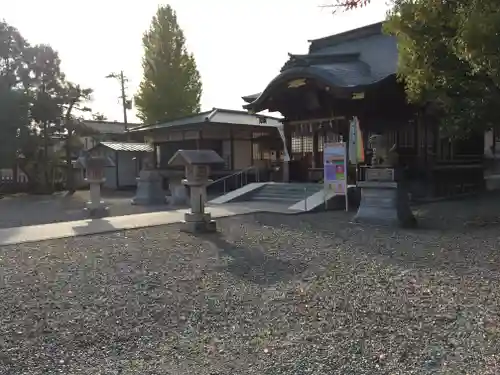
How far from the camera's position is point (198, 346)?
3.49 m

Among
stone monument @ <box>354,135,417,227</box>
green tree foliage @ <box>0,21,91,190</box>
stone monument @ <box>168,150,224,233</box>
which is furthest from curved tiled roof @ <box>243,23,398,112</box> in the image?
green tree foliage @ <box>0,21,91,190</box>

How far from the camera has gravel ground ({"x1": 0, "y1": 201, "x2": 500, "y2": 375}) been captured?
3205mm

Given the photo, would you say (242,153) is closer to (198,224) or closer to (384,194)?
(384,194)

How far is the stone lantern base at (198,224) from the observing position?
8.73 m

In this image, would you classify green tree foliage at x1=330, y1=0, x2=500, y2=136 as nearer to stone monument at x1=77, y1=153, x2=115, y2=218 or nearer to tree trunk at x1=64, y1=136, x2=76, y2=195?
stone monument at x1=77, y1=153, x2=115, y2=218

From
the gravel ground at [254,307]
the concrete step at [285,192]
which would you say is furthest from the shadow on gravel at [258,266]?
the concrete step at [285,192]

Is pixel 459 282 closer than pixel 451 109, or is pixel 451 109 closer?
pixel 459 282

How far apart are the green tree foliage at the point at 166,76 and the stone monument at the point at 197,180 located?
22360 millimetres

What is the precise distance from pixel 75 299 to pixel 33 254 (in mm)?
2644

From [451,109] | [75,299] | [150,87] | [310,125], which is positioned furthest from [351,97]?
[150,87]

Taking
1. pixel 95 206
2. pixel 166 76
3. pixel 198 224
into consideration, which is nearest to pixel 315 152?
pixel 95 206

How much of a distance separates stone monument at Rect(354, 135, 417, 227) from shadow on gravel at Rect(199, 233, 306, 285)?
3.52 m

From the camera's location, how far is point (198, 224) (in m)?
8.74

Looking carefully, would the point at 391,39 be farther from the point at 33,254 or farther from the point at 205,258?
the point at 33,254
